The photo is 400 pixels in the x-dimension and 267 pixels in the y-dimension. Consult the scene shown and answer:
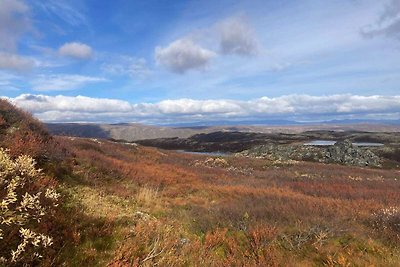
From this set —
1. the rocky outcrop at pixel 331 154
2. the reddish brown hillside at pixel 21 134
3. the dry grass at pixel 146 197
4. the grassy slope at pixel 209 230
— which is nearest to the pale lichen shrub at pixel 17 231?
the grassy slope at pixel 209 230

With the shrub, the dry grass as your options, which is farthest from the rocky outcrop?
the shrub

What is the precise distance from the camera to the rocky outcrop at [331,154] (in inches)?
2443

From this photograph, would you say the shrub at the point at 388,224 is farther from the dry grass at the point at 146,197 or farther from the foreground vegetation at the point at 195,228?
the dry grass at the point at 146,197

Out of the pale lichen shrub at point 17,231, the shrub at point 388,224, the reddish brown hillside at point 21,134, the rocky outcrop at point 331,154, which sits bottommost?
the rocky outcrop at point 331,154

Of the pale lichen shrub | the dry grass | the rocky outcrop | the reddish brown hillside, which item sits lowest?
the rocky outcrop

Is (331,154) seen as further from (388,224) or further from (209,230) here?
(209,230)

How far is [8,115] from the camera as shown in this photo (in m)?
17.2

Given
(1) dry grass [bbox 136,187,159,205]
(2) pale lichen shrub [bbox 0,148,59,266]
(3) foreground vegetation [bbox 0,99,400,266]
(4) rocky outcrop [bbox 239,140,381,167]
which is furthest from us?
(4) rocky outcrop [bbox 239,140,381,167]

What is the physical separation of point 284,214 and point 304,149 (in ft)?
216

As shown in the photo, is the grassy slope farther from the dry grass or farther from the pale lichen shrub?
the pale lichen shrub

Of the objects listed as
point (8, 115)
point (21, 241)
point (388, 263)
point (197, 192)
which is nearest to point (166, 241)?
point (21, 241)

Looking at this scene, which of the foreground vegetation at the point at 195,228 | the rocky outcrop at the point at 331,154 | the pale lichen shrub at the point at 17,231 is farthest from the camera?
the rocky outcrop at the point at 331,154

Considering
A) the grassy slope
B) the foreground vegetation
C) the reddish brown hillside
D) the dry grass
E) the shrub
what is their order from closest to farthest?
1. the foreground vegetation
2. the grassy slope
3. the shrub
4. the reddish brown hillside
5. the dry grass

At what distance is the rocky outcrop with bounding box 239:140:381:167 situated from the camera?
6206 centimetres
